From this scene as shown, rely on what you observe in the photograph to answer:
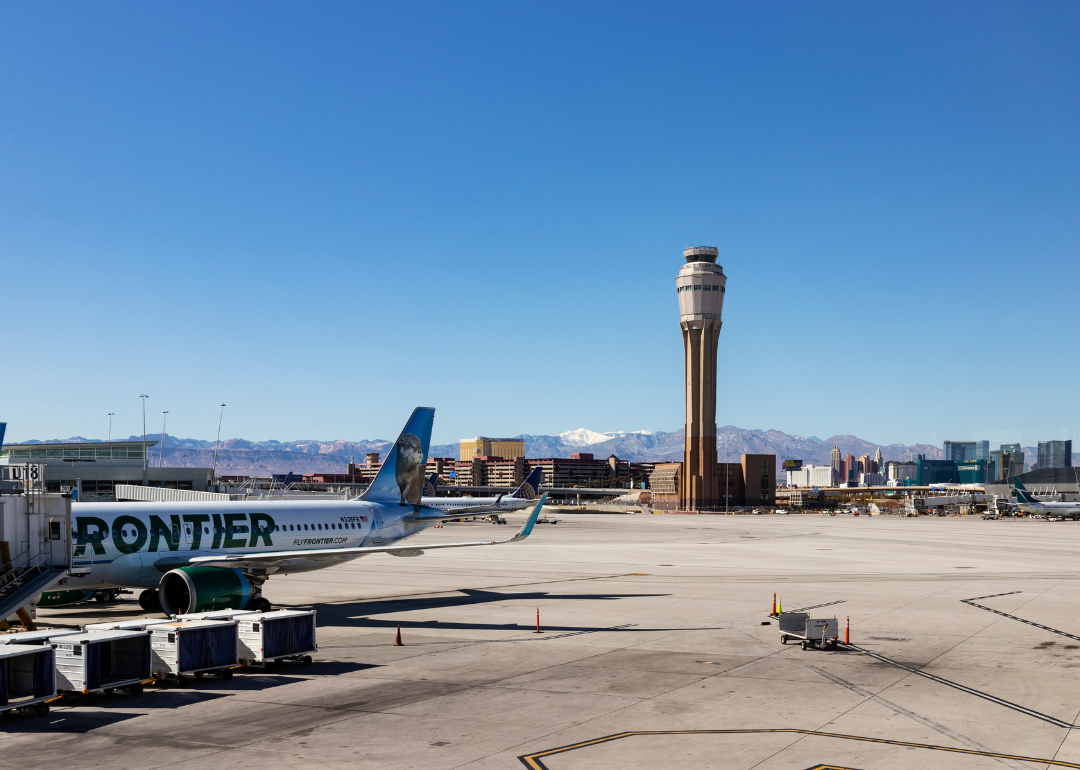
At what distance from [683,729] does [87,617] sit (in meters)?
26.3

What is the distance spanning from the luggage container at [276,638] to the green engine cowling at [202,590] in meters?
5.21

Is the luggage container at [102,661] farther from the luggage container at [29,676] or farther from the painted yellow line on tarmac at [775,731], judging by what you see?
the painted yellow line on tarmac at [775,731]

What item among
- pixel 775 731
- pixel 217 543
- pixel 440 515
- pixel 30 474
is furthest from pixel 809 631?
pixel 30 474

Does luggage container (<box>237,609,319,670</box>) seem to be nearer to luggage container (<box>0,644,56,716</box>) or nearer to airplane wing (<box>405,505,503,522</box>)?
luggage container (<box>0,644,56,716</box>)

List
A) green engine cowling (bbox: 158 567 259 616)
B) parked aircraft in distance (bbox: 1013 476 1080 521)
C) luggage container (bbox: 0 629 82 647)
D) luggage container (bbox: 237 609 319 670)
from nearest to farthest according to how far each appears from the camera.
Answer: luggage container (bbox: 0 629 82 647)
luggage container (bbox: 237 609 319 670)
green engine cowling (bbox: 158 567 259 616)
parked aircraft in distance (bbox: 1013 476 1080 521)

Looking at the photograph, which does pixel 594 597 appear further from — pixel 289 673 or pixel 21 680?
pixel 21 680

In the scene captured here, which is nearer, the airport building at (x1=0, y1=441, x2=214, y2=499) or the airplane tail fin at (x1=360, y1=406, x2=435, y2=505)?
the airplane tail fin at (x1=360, y1=406, x2=435, y2=505)

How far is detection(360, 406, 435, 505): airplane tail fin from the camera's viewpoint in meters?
47.2

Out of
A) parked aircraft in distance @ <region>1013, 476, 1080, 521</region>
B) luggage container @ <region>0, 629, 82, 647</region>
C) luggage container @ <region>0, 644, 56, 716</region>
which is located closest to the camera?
luggage container @ <region>0, 644, 56, 716</region>

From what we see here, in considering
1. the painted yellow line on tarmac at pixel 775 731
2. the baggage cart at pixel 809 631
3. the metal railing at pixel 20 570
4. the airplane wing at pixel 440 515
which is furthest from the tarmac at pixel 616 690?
the metal railing at pixel 20 570

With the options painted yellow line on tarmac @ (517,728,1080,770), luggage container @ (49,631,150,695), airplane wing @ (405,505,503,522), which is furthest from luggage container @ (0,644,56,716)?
airplane wing @ (405,505,503,522)

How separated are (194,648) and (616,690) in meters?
10.9

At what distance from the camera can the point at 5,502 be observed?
27.3 m

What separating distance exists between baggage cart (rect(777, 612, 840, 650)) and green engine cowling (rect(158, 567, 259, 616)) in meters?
18.1
